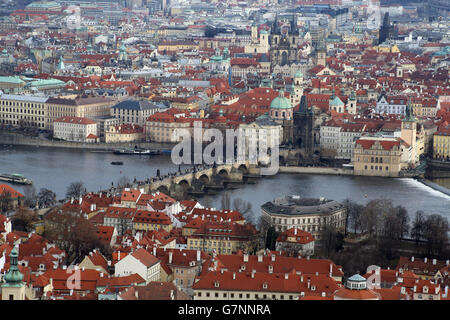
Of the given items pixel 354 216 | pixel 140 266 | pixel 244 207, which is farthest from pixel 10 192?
pixel 140 266

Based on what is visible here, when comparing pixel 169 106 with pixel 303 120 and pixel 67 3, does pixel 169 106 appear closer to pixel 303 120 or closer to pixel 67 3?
pixel 303 120

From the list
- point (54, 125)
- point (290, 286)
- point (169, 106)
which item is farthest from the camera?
point (169, 106)

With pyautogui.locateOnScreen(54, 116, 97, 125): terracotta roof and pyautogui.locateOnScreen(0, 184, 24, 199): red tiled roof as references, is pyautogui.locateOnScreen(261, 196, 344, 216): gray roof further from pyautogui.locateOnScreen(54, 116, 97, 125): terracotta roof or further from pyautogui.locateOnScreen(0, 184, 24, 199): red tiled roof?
pyautogui.locateOnScreen(54, 116, 97, 125): terracotta roof

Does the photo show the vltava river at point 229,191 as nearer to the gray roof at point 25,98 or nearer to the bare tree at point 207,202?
the bare tree at point 207,202

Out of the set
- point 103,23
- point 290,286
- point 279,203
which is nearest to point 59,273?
point 290,286

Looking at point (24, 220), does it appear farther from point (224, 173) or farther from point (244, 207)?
point (224, 173)
